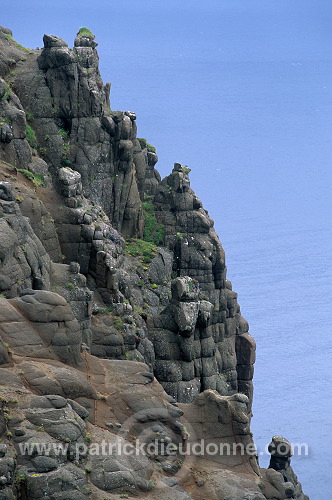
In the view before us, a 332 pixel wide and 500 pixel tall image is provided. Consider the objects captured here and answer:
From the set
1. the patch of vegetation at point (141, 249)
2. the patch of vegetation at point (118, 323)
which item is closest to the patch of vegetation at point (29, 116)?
the patch of vegetation at point (141, 249)

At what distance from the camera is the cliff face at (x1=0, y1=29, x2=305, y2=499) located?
87875mm

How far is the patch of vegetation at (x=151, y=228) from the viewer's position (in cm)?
14638

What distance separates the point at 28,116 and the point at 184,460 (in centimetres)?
4909

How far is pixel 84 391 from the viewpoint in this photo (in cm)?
9406

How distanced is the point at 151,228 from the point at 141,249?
5713mm

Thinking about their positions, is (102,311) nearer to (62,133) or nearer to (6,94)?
(6,94)

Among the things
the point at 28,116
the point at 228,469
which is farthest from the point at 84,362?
the point at 28,116

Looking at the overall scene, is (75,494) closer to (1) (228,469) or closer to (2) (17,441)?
(2) (17,441)

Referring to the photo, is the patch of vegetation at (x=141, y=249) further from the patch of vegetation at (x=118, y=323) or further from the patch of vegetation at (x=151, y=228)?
the patch of vegetation at (x=118, y=323)

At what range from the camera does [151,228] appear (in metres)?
147

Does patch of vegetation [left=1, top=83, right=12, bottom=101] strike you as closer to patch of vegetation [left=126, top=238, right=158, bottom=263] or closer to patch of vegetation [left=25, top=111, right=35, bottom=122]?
patch of vegetation [left=25, top=111, right=35, bottom=122]

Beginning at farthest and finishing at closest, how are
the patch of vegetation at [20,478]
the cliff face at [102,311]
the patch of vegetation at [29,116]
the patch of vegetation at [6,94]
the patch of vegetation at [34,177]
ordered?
1. the patch of vegetation at [29,116]
2. the patch of vegetation at [6,94]
3. the patch of vegetation at [34,177]
4. the cliff face at [102,311]
5. the patch of vegetation at [20,478]

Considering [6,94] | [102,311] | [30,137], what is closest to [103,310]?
[102,311]

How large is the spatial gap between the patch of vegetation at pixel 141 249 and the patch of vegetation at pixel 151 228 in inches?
90.6
